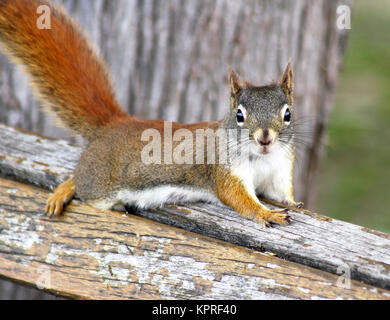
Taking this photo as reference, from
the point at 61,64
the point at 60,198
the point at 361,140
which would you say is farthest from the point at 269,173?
the point at 361,140

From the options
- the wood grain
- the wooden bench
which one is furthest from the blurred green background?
the wooden bench

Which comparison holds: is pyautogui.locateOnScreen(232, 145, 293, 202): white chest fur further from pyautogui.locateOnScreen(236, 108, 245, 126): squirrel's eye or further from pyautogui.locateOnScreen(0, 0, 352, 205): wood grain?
pyautogui.locateOnScreen(0, 0, 352, 205): wood grain

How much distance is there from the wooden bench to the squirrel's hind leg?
1.1 inches

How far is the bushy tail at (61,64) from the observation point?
6.17 feet

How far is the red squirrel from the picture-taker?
1685mm

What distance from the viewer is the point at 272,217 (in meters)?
1.60

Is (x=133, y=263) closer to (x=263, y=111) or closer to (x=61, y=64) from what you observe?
(x=263, y=111)

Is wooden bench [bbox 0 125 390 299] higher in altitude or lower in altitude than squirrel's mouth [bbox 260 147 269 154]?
lower

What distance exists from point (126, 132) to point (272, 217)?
62 cm

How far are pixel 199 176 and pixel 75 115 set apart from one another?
52 cm

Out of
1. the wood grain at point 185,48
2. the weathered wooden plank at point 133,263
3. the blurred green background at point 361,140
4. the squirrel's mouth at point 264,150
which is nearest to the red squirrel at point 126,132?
the squirrel's mouth at point 264,150

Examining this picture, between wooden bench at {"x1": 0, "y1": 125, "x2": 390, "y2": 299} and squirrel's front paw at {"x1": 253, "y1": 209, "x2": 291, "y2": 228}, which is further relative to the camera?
squirrel's front paw at {"x1": 253, "y1": 209, "x2": 291, "y2": 228}
